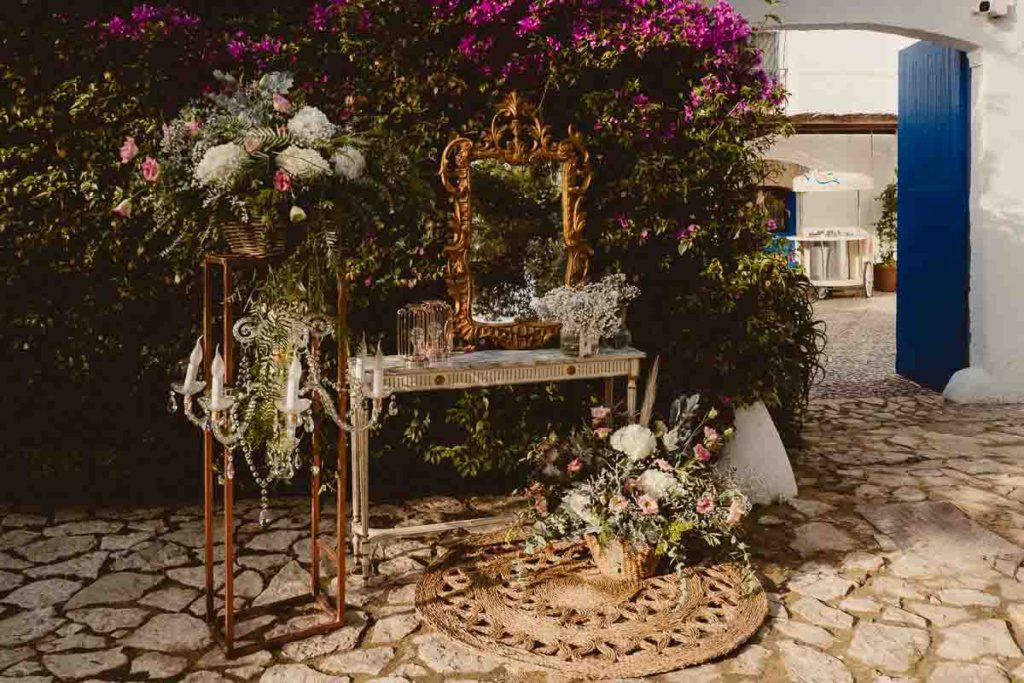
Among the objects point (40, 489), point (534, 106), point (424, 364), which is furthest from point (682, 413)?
point (40, 489)

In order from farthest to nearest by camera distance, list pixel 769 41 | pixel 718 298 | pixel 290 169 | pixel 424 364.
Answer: pixel 769 41, pixel 718 298, pixel 424 364, pixel 290 169

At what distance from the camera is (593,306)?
5.38 meters

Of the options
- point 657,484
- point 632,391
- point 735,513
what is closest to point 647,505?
point 657,484

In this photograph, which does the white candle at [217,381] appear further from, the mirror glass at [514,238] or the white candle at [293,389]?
the mirror glass at [514,238]

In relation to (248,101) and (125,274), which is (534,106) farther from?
(125,274)

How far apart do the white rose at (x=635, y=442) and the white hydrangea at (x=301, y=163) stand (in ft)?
6.28

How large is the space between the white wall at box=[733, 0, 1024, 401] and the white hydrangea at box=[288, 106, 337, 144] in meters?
5.73

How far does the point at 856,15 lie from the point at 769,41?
8496 mm

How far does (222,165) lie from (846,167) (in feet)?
52.8

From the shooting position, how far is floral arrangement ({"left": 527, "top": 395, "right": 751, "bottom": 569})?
15.0 feet

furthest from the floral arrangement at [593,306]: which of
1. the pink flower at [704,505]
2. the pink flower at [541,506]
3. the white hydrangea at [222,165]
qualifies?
the white hydrangea at [222,165]

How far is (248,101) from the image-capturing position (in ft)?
13.2

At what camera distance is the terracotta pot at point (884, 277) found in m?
17.6

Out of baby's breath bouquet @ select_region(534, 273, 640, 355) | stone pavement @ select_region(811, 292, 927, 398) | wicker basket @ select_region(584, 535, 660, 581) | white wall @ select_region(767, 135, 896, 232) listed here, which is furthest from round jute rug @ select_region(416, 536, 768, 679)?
white wall @ select_region(767, 135, 896, 232)
